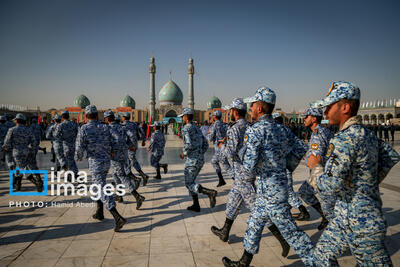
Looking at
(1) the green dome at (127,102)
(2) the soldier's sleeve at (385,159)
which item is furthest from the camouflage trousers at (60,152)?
(1) the green dome at (127,102)

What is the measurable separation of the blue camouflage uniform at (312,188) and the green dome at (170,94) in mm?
55156

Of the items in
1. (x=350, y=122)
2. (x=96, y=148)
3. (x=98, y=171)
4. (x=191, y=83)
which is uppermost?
(x=191, y=83)

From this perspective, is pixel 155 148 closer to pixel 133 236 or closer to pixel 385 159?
pixel 133 236

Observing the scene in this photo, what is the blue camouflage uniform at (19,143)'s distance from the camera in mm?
5234

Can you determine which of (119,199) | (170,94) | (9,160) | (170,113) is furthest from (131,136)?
(170,94)

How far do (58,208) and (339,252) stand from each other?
457 cm

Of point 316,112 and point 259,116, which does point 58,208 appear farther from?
point 316,112

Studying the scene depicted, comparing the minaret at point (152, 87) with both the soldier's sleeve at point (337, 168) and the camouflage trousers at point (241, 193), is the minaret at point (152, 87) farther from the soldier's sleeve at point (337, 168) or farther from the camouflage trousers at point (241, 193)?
the soldier's sleeve at point (337, 168)

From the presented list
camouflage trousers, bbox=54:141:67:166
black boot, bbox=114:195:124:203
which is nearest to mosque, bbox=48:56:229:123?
camouflage trousers, bbox=54:141:67:166

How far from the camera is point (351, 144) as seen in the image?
150cm

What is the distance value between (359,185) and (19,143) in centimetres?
636

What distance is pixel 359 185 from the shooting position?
59.6 inches

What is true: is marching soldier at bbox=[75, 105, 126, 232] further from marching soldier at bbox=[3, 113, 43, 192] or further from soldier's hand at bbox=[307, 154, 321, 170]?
soldier's hand at bbox=[307, 154, 321, 170]

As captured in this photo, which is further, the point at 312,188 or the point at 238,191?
the point at 238,191
